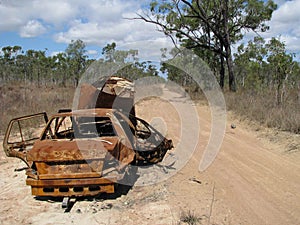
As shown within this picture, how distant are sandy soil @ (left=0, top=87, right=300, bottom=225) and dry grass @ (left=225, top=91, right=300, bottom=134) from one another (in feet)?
5.56

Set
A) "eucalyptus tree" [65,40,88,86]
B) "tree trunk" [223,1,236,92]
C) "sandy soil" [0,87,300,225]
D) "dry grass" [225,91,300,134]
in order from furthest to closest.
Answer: "eucalyptus tree" [65,40,88,86] < "tree trunk" [223,1,236,92] < "dry grass" [225,91,300,134] < "sandy soil" [0,87,300,225]

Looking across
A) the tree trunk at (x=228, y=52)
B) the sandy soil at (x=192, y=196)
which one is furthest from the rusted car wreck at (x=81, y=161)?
the tree trunk at (x=228, y=52)

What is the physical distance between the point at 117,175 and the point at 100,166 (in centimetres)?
33

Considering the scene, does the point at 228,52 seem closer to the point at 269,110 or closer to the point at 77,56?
the point at 269,110

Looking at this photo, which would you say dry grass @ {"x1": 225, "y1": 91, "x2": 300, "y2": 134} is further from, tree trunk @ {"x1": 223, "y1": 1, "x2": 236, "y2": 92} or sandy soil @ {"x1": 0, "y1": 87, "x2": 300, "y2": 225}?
tree trunk @ {"x1": 223, "y1": 1, "x2": 236, "y2": 92}

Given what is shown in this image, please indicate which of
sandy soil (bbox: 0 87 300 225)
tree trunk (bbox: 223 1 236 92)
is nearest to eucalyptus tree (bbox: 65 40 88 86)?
tree trunk (bbox: 223 1 236 92)

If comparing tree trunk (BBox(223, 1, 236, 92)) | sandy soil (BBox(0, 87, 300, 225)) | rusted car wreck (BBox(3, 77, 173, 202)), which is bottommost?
sandy soil (BBox(0, 87, 300, 225))

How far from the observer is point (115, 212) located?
498 cm

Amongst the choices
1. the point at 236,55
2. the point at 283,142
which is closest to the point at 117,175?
the point at 283,142

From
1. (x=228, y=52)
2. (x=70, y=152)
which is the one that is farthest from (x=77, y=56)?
(x=70, y=152)

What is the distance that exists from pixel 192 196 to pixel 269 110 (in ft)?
25.3

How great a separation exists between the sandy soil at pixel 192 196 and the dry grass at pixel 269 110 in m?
1.69

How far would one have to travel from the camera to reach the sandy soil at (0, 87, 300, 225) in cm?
465

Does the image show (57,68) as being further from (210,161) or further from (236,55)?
(210,161)
